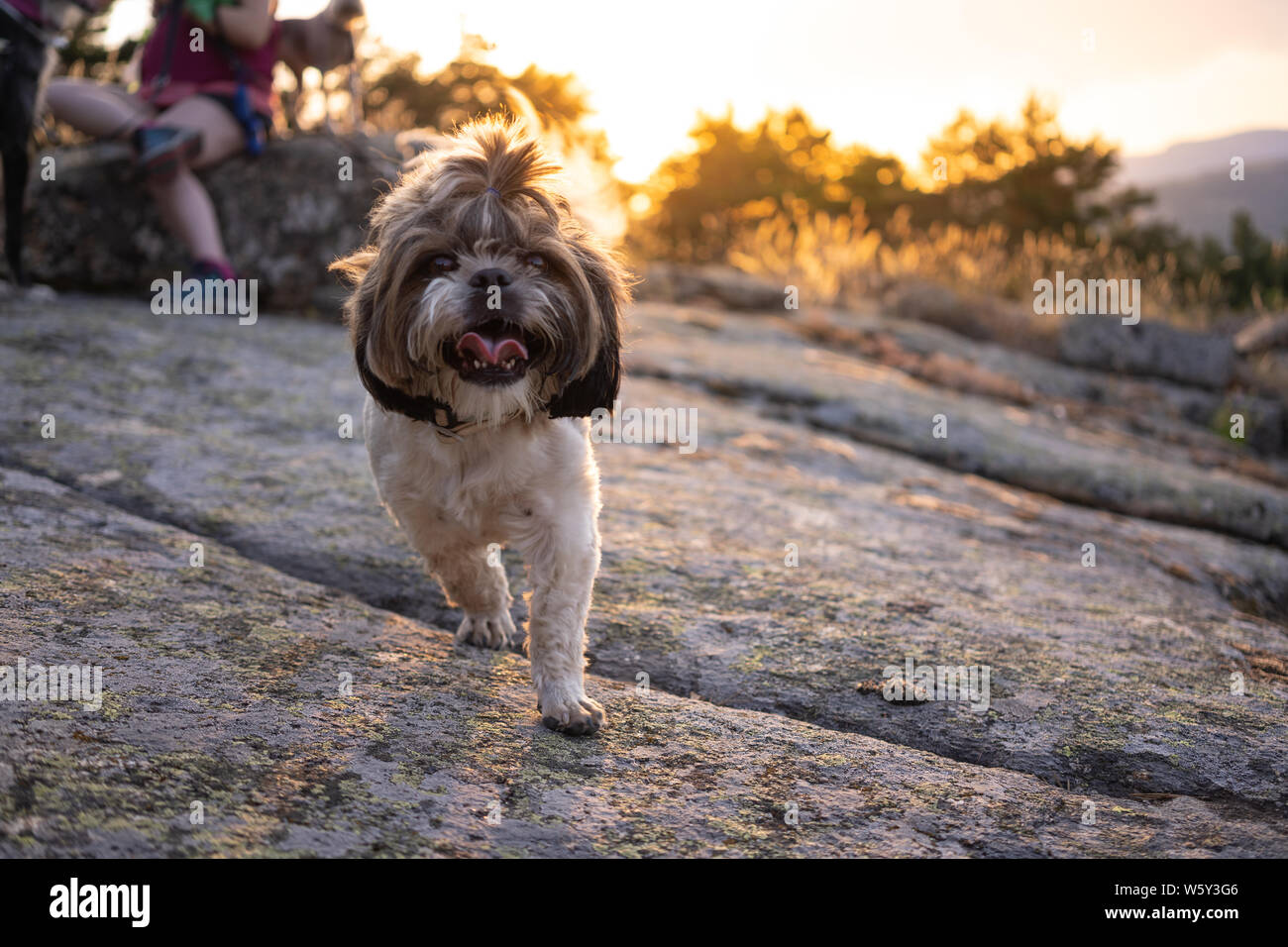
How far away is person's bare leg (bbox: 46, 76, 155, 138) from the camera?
6484mm

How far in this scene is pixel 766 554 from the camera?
13.8 feet

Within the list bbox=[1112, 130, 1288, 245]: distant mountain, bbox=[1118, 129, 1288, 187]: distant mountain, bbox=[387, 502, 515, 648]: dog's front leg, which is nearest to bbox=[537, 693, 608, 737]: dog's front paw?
bbox=[387, 502, 515, 648]: dog's front leg

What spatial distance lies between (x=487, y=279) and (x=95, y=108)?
17.5ft

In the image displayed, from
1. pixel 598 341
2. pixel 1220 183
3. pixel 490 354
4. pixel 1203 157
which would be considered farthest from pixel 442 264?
pixel 1203 157

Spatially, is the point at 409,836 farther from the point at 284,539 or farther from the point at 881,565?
the point at 881,565

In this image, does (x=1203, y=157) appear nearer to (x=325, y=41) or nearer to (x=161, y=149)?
(x=325, y=41)

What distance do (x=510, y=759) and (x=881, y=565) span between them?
7.44 feet

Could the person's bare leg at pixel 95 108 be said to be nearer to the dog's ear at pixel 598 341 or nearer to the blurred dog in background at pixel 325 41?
the blurred dog in background at pixel 325 41

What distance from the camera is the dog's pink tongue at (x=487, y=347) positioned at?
2694 millimetres

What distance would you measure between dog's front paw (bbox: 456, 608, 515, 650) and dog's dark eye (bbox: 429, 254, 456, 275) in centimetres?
119

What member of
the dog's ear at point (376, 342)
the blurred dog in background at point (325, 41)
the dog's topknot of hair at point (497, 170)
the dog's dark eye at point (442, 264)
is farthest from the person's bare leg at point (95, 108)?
the dog's dark eye at point (442, 264)

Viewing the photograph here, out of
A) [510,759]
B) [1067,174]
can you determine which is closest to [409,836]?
[510,759]

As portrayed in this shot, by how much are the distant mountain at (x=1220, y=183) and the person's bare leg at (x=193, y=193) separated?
60.7 m

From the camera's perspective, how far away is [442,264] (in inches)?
107
